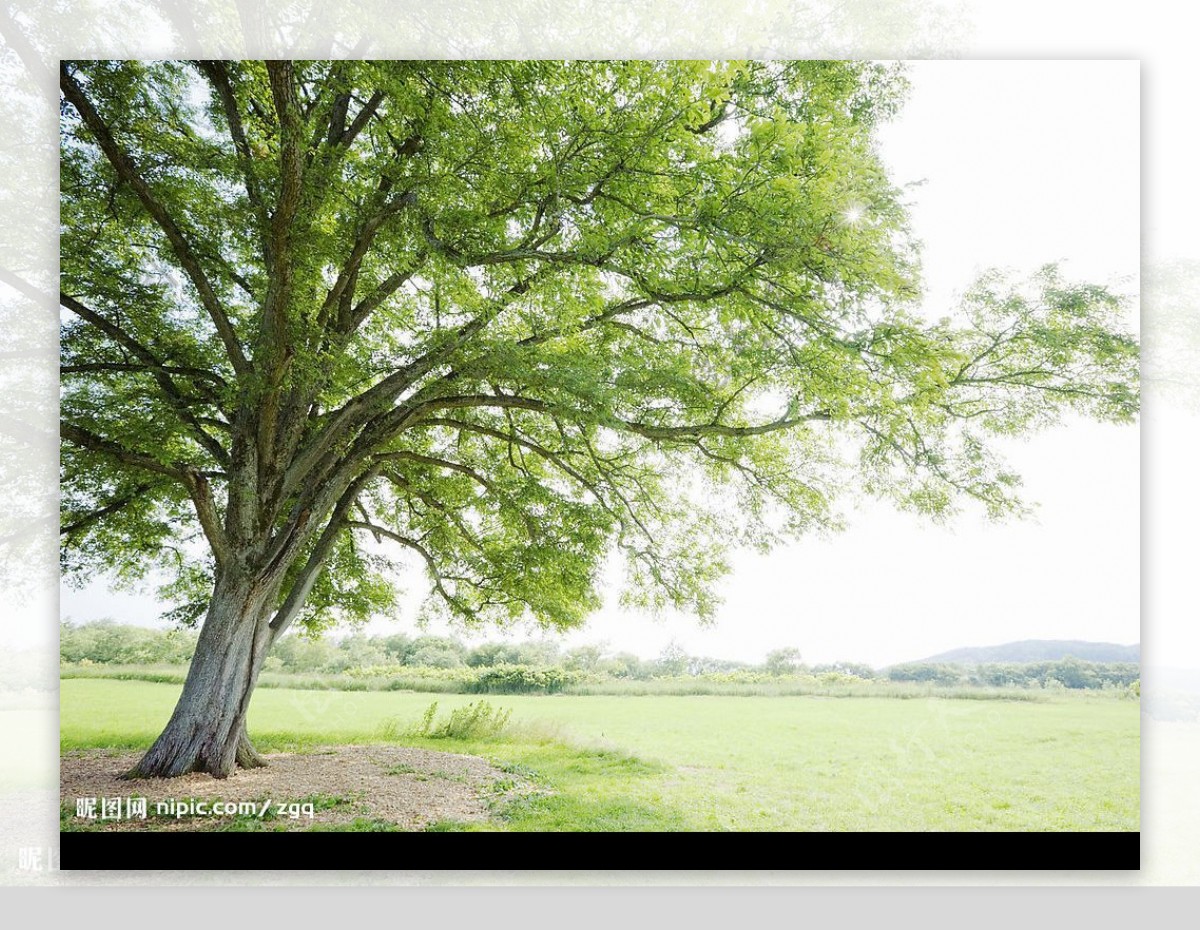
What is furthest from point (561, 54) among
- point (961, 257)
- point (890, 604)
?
point (890, 604)

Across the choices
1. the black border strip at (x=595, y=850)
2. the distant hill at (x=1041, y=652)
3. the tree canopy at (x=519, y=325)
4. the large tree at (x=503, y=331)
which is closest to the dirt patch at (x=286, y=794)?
the black border strip at (x=595, y=850)

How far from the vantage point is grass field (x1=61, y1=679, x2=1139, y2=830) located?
4164 millimetres

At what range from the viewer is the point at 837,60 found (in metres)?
4.28

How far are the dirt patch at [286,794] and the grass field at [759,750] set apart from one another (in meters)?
0.14

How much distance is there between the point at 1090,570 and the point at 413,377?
4.17m

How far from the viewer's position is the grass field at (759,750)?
4164 millimetres

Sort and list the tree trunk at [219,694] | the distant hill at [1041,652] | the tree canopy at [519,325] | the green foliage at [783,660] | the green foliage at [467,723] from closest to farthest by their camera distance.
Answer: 1. the tree canopy at [519,325]
2. the distant hill at [1041,652]
3. the tree trunk at [219,694]
4. the green foliage at [783,660]
5. the green foliage at [467,723]

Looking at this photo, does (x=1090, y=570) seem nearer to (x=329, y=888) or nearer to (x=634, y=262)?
(x=634, y=262)

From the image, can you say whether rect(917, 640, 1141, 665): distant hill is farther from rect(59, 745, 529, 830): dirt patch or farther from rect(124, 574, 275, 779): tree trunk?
rect(124, 574, 275, 779): tree trunk

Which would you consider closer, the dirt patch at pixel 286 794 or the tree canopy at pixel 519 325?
the tree canopy at pixel 519 325

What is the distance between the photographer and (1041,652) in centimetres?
433

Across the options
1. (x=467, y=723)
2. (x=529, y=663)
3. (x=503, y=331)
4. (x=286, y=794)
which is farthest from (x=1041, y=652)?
(x=286, y=794)

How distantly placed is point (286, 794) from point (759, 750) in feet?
9.23

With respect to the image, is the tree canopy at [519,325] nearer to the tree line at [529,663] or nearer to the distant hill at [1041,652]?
the tree line at [529,663]
